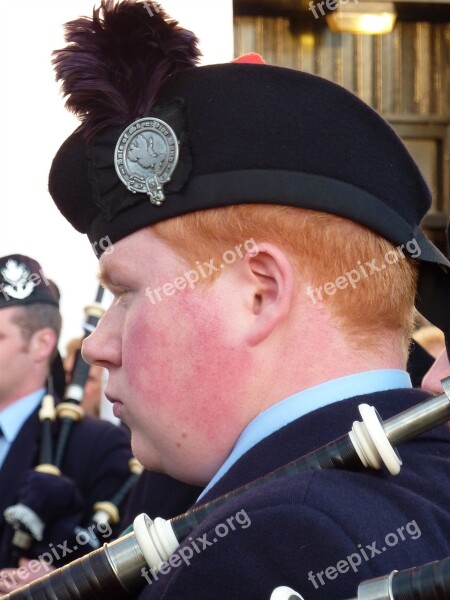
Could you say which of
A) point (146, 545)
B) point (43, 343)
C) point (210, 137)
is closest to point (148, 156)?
point (210, 137)

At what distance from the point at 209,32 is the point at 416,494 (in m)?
3.88

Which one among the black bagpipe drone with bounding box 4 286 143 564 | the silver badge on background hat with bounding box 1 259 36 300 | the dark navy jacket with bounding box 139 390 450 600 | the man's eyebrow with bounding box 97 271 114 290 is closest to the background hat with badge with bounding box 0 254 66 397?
the silver badge on background hat with bounding box 1 259 36 300

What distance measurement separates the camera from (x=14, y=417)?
4.71 m

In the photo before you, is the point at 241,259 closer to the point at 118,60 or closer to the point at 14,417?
the point at 118,60

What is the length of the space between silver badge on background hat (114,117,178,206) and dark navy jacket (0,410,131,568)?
2716 millimetres

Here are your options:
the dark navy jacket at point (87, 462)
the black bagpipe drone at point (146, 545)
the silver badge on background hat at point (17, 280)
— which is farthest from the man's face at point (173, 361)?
the silver badge on background hat at point (17, 280)

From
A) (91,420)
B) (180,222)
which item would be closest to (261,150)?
(180,222)

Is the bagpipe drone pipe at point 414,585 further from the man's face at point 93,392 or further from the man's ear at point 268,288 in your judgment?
the man's face at point 93,392

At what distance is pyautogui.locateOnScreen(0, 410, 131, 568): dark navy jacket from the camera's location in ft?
14.2

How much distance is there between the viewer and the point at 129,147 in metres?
1.74

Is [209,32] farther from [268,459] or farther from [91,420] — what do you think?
[268,459]

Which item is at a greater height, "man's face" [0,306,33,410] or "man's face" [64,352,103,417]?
"man's face" [0,306,33,410]

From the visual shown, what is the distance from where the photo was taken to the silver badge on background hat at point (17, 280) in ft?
16.2

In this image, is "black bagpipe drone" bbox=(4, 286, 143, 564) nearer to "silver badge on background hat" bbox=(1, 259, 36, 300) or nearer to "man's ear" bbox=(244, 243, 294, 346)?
"silver badge on background hat" bbox=(1, 259, 36, 300)
